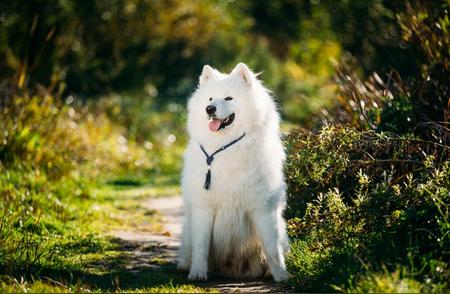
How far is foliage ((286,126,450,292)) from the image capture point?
164 inches

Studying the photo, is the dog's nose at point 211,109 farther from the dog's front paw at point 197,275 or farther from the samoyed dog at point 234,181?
the dog's front paw at point 197,275

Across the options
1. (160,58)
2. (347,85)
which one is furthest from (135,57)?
(347,85)

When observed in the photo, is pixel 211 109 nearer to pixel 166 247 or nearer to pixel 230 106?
pixel 230 106

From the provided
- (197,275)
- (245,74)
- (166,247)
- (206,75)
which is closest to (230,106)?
(245,74)

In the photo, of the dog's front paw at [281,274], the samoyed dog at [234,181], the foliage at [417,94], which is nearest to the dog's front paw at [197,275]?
the samoyed dog at [234,181]

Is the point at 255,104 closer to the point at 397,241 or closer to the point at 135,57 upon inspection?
the point at 397,241

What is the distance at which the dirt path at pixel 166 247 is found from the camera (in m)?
4.78

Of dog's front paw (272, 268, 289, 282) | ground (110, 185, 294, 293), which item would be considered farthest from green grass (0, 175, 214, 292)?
dog's front paw (272, 268, 289, 282)

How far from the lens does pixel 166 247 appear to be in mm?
6434

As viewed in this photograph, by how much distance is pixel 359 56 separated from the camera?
13.8m

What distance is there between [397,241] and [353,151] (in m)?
1.28

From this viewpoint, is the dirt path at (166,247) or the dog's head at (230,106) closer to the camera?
the dirt path at (166,247)

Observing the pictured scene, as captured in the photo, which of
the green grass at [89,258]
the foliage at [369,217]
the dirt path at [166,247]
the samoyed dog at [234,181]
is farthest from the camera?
the samoyed dog at [234,181]

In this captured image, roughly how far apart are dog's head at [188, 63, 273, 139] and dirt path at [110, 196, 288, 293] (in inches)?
47.1
